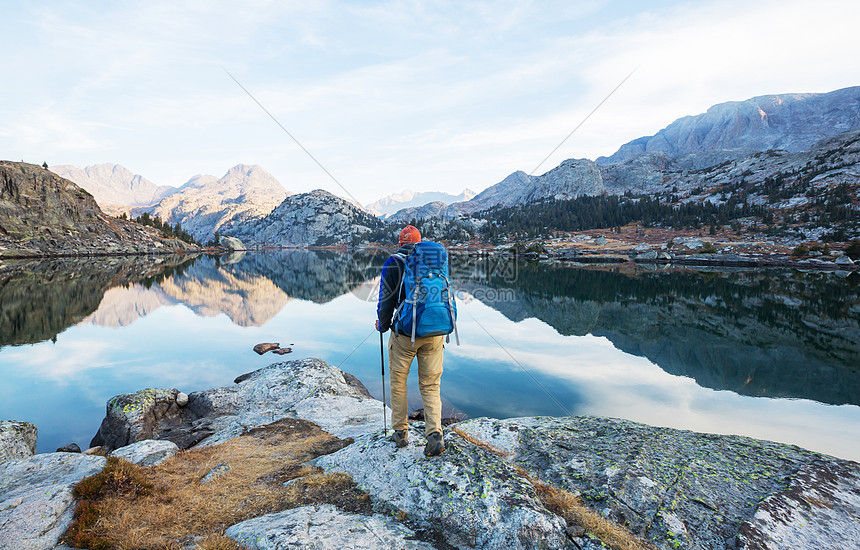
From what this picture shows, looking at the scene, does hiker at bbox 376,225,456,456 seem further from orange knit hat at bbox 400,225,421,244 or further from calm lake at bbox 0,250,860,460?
calm lake at bbox 0,250,860,460

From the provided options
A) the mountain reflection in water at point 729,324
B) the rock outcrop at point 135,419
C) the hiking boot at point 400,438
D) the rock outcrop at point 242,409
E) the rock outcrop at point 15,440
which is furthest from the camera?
the mountain reflection in water at point 729,324

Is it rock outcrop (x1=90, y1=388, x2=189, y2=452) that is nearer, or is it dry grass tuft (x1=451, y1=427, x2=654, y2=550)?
dry grass tuft (x1=451, y1=427, x2=654, y2=550)

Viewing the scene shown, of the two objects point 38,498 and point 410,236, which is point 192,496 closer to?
point 38,498

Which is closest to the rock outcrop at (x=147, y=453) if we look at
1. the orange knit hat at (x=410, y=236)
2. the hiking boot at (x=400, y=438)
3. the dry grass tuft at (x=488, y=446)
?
the hiking boot at (x=400, y=438)

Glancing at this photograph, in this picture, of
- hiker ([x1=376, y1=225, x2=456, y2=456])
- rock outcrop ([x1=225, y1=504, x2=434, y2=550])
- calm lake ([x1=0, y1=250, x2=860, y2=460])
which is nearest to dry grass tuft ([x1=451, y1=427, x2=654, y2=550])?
hiker ([x1=376, y1=225, x2=456, y2=456])

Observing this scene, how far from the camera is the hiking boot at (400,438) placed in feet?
25.2

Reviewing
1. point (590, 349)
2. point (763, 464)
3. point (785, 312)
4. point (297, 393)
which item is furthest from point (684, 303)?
point (297, 393)

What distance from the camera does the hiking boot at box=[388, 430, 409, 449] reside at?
768 cm

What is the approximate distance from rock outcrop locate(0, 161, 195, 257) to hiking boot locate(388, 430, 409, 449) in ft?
447

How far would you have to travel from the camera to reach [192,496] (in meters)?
6.54

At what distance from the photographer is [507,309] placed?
3816 cm

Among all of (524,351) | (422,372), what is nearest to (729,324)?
(524,351)

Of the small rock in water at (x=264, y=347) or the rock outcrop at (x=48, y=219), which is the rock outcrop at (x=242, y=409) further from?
the rock outcrop at (x=48, y=219)

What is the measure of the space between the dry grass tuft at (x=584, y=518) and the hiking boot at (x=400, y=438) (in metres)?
2.50
